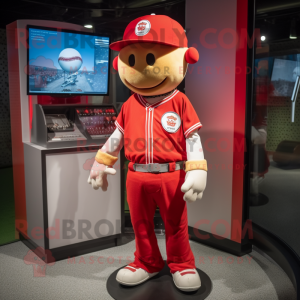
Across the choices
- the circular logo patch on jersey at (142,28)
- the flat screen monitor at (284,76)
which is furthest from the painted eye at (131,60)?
the flat screen monitor at (284,76)

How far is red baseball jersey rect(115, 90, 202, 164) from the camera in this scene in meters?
2.00

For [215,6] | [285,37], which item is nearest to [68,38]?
[215,6]

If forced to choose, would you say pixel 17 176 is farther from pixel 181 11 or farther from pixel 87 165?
pixel 181 11

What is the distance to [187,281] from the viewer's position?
207cm

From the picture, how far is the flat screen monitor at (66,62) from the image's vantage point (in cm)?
248

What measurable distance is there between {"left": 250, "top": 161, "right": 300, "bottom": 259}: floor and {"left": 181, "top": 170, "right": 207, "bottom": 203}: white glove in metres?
1.40

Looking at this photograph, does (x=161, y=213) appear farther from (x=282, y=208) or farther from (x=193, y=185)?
(x=282, y=208)

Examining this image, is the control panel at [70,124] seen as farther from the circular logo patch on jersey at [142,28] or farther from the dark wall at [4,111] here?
the dark wall at [4,111]

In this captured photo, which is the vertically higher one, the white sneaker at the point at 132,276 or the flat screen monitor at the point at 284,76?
the flat screen monitor at the point at 284,76

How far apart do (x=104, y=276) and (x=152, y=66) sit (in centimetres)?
145

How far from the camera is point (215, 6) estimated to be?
2.61m

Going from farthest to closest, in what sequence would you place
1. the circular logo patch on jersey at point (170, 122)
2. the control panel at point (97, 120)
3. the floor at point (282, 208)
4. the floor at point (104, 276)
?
the floor at point (282, 208) < the control panel at point (97, 120) < the floor at point (104, 276) < the circular logo patch on jersey at point (170, 122)

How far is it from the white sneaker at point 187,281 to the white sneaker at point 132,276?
0.21m

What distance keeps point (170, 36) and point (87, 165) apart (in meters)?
1.20
